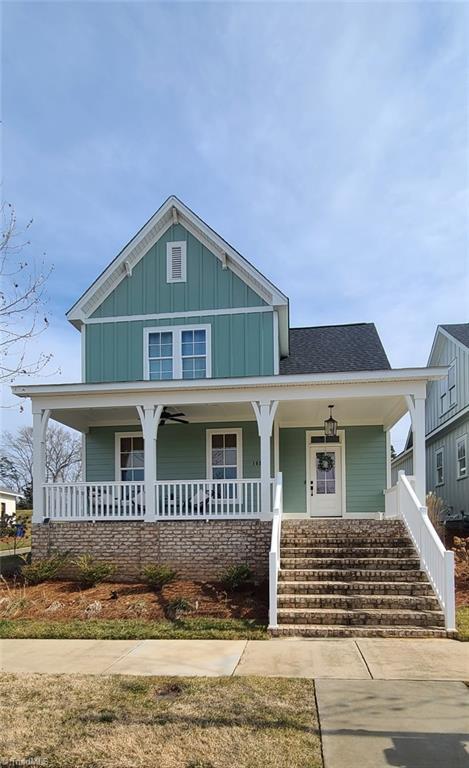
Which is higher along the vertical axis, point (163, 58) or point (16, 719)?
point (163, 58)

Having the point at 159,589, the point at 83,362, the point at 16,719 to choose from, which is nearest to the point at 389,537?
the point at 159,589

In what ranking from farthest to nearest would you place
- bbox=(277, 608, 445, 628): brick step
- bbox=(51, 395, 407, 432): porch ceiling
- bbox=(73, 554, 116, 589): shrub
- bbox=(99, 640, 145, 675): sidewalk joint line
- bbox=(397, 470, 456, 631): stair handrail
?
bbox=(51, 395, 407, 432): porch ceiling → bbox=(73, 554, 116, 589): shrub → bbox=(277, 608, 445, 628): brick step → bbox=(397, 470, 456, 631): stair handrail → bbox=(99, 640, 145, 675): sidewalk joint line

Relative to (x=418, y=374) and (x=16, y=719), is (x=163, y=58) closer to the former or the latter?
(x=418, y=374)

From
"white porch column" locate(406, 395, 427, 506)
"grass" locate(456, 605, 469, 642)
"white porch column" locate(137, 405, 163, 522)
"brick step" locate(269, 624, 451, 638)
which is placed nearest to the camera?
"grass" locate(456, 605, 469, 642)

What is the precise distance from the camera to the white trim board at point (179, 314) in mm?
14102

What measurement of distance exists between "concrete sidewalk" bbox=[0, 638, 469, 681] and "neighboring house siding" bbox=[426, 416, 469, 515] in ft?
39.4

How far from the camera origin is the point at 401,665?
6062 millimetres

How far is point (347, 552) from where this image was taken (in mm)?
9656

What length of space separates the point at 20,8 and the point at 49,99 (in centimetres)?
115

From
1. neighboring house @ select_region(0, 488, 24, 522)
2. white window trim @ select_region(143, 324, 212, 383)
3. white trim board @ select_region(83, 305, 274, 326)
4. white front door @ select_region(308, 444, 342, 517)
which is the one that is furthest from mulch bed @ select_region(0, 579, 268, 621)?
neighboring house @ select_region(0, 488, 24, 522)

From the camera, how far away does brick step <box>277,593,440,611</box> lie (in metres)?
8.06

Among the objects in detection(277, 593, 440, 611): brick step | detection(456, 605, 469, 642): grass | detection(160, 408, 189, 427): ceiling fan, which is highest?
detection(160, 408, 189, 427): ceiling fan

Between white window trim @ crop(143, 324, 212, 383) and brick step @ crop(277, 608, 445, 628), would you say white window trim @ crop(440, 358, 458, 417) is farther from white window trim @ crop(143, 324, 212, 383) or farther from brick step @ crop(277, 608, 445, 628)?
brick step @ crop(277, 608, 445, 628)

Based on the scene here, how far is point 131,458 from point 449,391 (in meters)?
11.5
